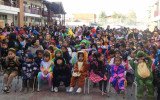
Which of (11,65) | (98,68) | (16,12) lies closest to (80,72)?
(98,68)

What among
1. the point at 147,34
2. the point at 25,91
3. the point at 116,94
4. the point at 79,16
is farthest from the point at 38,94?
the point at 79,16

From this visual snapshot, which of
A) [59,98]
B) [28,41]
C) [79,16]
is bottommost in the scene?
[59,98]

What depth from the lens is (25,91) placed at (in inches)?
250

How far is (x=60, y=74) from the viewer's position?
21.2 feet

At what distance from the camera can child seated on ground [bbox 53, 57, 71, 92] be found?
641 cm

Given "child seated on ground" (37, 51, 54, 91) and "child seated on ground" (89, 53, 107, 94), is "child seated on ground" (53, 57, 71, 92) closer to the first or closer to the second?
"child seated on ground" (37, 51, 54, 91)

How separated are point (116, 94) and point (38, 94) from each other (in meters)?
2.40

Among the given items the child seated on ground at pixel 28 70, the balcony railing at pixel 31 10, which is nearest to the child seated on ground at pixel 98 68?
the child seated on ground at pixel 28 70

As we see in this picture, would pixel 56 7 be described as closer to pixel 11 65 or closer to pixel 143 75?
pixel 11 65

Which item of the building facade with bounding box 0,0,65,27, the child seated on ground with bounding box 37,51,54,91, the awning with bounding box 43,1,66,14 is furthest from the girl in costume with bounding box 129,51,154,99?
the awning with bounding box 43,1,66,14

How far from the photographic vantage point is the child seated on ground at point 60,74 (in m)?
6.41

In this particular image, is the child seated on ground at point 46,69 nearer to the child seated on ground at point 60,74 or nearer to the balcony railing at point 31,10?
the child seated on ground at point 60,74

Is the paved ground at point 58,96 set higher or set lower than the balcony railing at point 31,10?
lower

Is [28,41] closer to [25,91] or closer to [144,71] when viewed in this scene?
[25,91]
